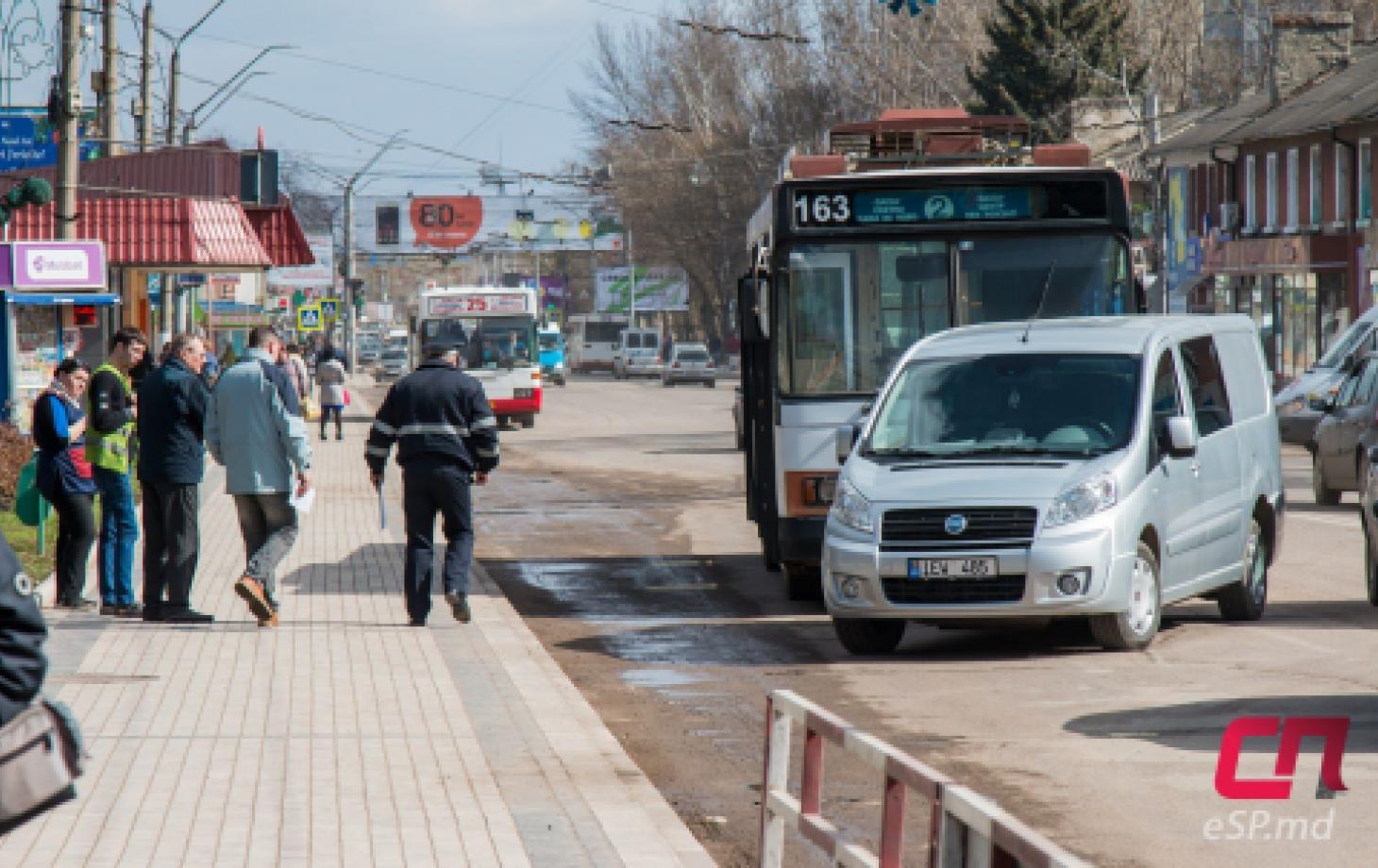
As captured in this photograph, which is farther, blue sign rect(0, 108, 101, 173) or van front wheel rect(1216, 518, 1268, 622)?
blue sign rect(0, 108, 101, 173)

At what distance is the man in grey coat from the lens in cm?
1330

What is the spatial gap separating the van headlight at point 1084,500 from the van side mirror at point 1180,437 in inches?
28.2

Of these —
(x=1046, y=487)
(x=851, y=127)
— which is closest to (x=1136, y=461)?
(x=1046, y=487)

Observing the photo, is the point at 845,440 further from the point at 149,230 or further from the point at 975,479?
the point at 149,230

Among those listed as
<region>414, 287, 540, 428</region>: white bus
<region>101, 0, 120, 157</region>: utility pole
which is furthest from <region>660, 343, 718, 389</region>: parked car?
<region>101, 0, 120, 157</region>: utility pole

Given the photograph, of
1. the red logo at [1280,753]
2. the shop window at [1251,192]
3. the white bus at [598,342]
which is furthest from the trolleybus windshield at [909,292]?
the white bus at [598,342]

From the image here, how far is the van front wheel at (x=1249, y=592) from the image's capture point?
44.8ft

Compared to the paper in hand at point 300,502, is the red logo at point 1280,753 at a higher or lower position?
lower

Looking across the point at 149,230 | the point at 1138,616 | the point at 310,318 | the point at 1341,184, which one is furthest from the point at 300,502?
the point at 310,318

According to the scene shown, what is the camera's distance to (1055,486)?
1188 cm

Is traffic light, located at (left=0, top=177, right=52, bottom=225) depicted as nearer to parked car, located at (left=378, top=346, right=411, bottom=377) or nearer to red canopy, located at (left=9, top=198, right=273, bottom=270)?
red canopy, located at (left=9, top=198, right=273, bottom=270)

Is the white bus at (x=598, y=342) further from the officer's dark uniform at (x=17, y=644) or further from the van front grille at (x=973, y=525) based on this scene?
the officer's dark uniform at (x=17, y=644)

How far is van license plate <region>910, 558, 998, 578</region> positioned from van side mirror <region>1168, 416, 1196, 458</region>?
1.49 m

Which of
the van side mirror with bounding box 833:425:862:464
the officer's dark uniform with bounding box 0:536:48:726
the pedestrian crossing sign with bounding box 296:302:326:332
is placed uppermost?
the pedestrian crossing sign with bounding box 296:302:326:332
